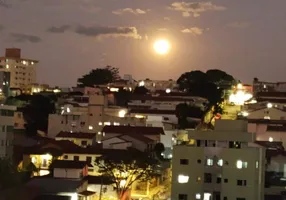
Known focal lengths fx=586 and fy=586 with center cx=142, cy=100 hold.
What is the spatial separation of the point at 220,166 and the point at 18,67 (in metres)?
41.8

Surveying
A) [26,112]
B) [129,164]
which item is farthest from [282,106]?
[129,164]

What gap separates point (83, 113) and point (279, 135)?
31.0 feet

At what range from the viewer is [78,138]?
25.4m

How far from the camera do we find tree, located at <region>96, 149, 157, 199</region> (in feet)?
62.1

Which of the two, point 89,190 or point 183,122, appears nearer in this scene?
point 89,190

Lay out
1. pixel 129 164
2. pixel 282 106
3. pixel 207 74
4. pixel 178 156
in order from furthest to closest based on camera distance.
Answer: pixel 207 74, pixel 282 106, pixel 129 164, pixel 178 156

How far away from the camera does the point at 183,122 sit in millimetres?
28984

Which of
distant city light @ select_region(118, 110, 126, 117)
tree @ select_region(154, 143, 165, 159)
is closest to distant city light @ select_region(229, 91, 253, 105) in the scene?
distant city light @ select_region(118, 110, 126, 117)

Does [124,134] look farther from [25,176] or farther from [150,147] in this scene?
[25,176]

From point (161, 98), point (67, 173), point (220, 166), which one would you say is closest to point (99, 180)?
point (67, 173)

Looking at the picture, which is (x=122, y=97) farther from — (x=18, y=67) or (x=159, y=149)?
(x=18, y=67)

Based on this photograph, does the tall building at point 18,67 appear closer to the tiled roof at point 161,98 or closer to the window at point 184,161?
the tiled roof at point 161,98

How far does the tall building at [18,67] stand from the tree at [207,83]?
18.0 meters

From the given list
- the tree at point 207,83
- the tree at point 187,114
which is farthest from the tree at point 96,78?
the tree at point 187,114
